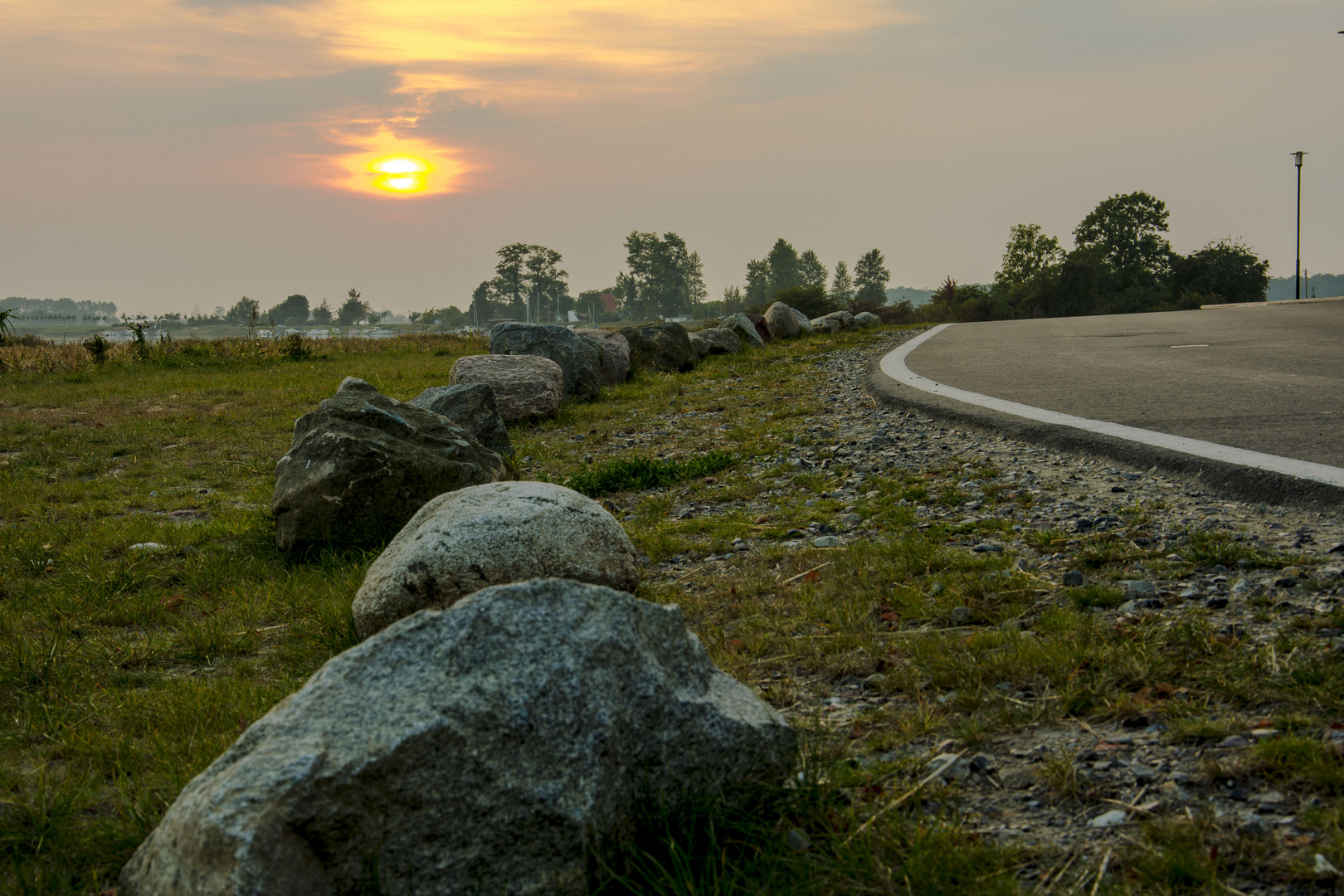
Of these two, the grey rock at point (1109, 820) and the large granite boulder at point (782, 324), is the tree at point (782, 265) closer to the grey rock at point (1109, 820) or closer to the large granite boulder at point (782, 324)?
the large granite boulder at point (782, 324)

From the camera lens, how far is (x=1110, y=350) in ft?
38.8

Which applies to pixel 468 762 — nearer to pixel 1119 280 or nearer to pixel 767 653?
pixel 767 653

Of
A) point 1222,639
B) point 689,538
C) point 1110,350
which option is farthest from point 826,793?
point 1110,350

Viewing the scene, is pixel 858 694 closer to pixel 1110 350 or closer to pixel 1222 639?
pixel 1222 639

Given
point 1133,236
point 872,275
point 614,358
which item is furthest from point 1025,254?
point 614,358

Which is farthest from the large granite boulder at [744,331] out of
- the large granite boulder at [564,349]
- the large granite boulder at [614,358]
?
the large granite boulder at [564,349]

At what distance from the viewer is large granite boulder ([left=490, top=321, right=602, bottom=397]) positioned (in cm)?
1194

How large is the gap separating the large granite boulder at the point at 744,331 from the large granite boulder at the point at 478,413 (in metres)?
10.4

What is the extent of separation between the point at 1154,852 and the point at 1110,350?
11160mm

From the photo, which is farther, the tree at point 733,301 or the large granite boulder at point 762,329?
the tree at point 733,301

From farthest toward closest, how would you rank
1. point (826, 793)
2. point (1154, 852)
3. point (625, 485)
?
point (625, 485)
point (826, 793)
point (1154, 852)

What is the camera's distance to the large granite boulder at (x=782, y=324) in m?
20.7

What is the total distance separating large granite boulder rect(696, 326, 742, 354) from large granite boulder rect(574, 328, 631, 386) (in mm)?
3240

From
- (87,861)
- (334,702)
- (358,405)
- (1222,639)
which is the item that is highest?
(358,405)
